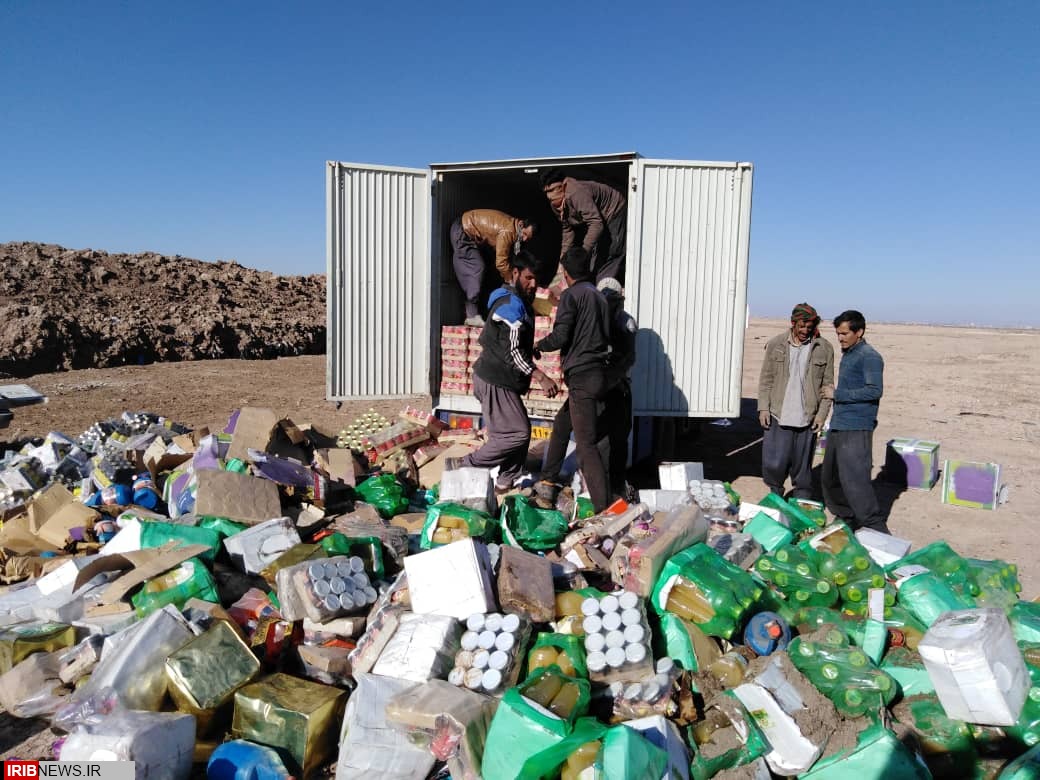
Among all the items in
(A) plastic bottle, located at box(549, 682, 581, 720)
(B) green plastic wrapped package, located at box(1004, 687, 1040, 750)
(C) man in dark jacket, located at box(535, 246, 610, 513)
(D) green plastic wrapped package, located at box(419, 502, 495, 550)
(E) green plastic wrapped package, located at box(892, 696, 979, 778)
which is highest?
(C) man in dark jacket, located at box(535, 246, 610, 513)

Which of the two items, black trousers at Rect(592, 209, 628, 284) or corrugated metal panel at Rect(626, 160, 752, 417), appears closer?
corrugated metal panel at Rect(626, 160, 752, 417)

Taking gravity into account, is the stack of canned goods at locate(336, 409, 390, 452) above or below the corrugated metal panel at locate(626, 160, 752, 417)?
below

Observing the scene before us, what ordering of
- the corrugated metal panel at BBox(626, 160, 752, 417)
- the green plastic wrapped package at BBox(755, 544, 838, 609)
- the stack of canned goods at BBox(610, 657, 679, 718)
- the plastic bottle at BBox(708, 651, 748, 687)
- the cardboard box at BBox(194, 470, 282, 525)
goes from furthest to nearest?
the corrugated metal panel at BBox(626, 160, 752, 417)
the cardboard box at BBox(194, 470, 282, 525)
the green plastic wrapped package at BBox(755, 544, 838, 609)
the plastic bottle at BBox(708, 651, 748, 687)
the stack of canned goods at BBox(610, 657, 679, 718)

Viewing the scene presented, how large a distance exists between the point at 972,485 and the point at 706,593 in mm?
4344

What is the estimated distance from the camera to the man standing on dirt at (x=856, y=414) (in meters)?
5.05

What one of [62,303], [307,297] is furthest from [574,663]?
[307,297]

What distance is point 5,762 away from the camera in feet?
8.93

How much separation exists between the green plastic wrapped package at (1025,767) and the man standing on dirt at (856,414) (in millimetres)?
2755

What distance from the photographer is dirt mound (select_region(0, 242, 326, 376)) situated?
1377 centimetres

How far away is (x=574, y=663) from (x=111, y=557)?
2742mm

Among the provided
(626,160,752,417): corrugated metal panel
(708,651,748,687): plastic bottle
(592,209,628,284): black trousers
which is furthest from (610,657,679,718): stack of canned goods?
(592,209,628,284): black trousers

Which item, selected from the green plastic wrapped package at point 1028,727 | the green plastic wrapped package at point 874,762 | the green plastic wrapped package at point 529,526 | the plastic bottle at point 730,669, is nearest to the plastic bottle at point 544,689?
the plastic bottle at point 730,669

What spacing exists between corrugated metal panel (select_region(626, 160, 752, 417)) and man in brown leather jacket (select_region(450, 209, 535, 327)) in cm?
139

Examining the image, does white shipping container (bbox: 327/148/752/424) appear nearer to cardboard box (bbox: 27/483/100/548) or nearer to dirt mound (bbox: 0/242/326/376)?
cardboard box (bbox: 27/483/100/548)
